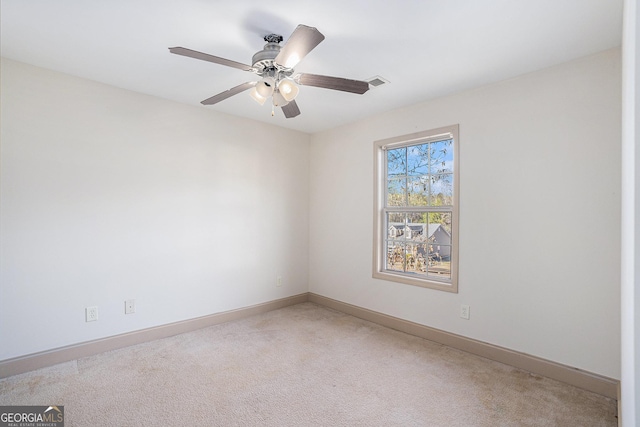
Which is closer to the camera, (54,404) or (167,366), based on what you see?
(54,404)

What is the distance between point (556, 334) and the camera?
2.46 metres

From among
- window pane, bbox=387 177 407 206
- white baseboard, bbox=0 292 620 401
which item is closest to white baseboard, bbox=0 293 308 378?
white baseboard, bbox=0 292 620 401

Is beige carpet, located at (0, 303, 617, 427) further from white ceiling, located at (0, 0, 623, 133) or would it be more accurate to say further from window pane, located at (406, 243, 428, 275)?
white ceiling, located at (0, 0, 623, 133)

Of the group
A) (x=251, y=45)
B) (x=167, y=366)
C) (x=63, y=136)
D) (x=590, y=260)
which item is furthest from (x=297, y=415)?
(x=63, y=136)

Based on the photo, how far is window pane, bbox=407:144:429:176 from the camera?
11.2 ft

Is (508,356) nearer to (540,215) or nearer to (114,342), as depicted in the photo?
(540,215)

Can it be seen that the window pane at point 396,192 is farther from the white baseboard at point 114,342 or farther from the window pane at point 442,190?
the white baseboard at point 114,342

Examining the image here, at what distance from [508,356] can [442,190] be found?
5.37 ft

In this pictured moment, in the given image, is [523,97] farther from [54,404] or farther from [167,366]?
[54,404]

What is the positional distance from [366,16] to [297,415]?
2.59 meters

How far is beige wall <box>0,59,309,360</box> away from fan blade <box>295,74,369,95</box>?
1952mm

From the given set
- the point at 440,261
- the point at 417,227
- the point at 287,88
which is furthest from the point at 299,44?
the point at 440,261

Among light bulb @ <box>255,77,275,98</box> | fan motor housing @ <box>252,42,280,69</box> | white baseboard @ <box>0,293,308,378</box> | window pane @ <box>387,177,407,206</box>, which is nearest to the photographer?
fan motor housing @ <box>252,42,280,69</box>

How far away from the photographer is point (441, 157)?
3.28 meters
